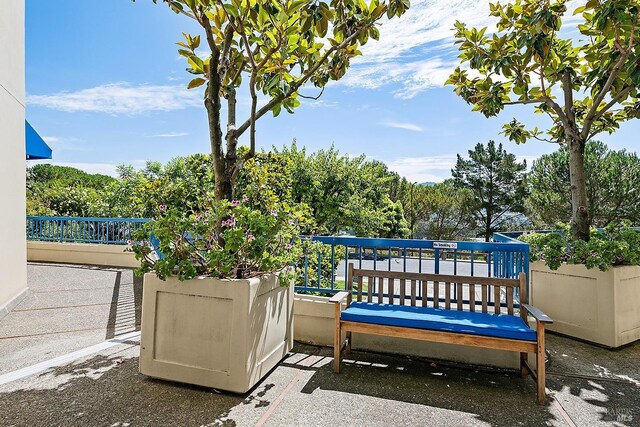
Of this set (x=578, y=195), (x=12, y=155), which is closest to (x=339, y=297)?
(x=578, y=195)

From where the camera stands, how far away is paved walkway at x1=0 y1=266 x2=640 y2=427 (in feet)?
7.75

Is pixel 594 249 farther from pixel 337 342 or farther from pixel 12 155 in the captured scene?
pixel 12 155

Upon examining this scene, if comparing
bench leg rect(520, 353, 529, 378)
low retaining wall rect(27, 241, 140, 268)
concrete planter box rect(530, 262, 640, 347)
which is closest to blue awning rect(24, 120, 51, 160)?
low retaining wall rect(27, 241, 140, 268)

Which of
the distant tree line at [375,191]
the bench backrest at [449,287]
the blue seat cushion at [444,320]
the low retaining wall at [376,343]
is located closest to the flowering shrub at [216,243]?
the low retaining wall at [376,343]

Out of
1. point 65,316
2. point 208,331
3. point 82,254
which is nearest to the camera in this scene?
point 208,331

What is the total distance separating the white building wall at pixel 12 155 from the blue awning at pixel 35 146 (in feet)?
2.58

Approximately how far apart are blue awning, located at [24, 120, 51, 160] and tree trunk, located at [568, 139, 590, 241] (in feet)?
27.2

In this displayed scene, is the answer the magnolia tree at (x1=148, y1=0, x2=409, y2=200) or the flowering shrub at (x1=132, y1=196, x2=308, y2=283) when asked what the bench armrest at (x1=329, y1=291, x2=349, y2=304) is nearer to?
the flowering shrub at (x1=132, y1=196, x2=308, y2=283)

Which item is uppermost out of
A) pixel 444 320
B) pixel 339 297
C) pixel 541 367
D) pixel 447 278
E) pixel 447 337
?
pixel 447 278

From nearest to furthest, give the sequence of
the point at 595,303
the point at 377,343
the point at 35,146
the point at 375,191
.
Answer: the point at 377,343 → the point at 595,303 → the point at 35,146 → the point at 375,191

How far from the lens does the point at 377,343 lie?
361 cm

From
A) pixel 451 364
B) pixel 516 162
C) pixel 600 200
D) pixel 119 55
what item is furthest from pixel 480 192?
pixel 451 364

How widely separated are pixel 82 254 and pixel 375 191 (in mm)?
18914

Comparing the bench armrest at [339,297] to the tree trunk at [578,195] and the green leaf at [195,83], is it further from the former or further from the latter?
the tree trunk at [578,195]
